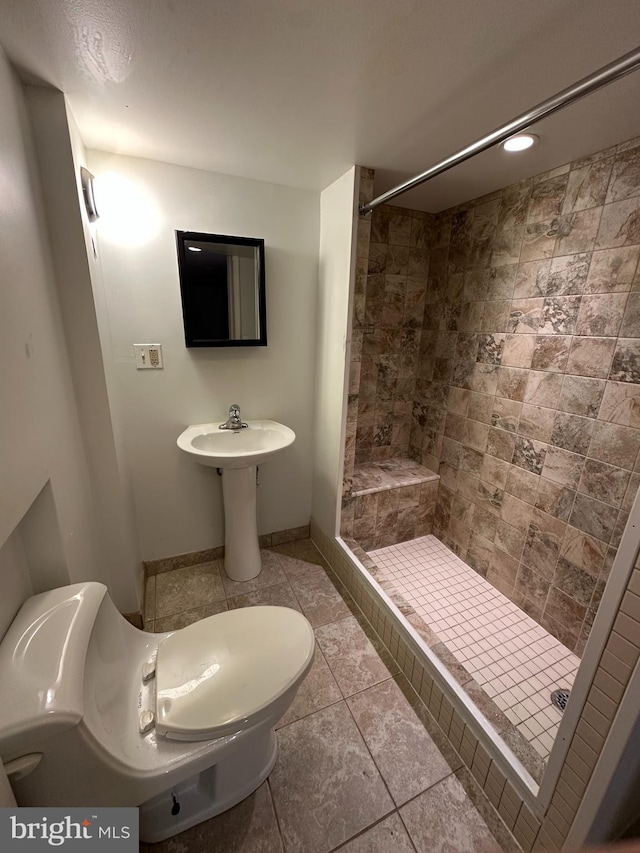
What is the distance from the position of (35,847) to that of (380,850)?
897 millimetres

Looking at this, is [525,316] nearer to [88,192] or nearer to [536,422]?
[536,422]

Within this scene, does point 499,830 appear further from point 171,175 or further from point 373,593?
point 171,175

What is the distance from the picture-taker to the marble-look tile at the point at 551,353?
1.54 metres

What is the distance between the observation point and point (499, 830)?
1.01 metres

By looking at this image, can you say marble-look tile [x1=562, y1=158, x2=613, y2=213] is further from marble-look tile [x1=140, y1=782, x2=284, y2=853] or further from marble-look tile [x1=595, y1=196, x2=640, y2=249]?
marble-look tile [x1=140, y1=782, x2=284, y2=853]

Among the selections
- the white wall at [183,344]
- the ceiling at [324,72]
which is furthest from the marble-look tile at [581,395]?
the white wall at [183,344]

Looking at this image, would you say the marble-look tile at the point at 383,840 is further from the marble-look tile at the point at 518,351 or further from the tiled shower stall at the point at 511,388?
the marble-look tile at the point at 518,351

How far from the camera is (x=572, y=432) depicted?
4.99ft

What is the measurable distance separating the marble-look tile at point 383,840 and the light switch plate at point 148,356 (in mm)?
1903

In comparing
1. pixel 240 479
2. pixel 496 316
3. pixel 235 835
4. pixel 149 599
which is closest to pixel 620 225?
pixel 496 316

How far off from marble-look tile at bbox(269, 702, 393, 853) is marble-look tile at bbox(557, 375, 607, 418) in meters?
1.58

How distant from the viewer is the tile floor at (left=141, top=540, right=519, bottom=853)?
100 centimetres

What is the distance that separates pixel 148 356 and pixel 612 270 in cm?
206

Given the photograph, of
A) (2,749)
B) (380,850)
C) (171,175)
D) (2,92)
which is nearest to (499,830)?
(380,850)
